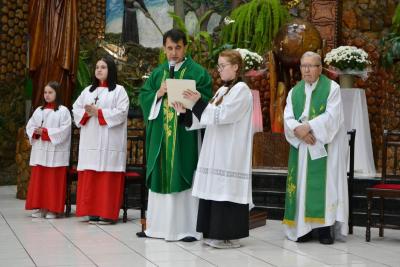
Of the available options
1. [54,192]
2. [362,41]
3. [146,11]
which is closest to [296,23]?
[362,41]

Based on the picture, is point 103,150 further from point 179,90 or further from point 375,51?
point 375,51

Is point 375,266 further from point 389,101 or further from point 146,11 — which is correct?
point 146,11

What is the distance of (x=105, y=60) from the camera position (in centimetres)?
824

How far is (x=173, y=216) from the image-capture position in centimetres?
698

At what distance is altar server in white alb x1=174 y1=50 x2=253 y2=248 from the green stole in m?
0.76

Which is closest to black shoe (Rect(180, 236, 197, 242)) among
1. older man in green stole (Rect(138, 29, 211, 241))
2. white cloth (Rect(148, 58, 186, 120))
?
older man in green stole (Rect(138, 29, 211, 241))

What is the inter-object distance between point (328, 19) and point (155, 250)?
6.44 m

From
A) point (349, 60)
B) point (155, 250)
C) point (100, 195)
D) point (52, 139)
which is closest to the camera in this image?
point (155, 250)

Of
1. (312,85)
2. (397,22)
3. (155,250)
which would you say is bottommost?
(155,250)

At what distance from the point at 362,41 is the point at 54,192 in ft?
21.0

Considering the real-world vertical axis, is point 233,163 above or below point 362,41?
below

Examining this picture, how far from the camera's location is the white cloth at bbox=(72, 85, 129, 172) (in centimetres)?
812

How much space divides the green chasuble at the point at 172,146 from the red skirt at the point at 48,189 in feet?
6.01

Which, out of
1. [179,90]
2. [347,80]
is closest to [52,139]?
[179,90]
